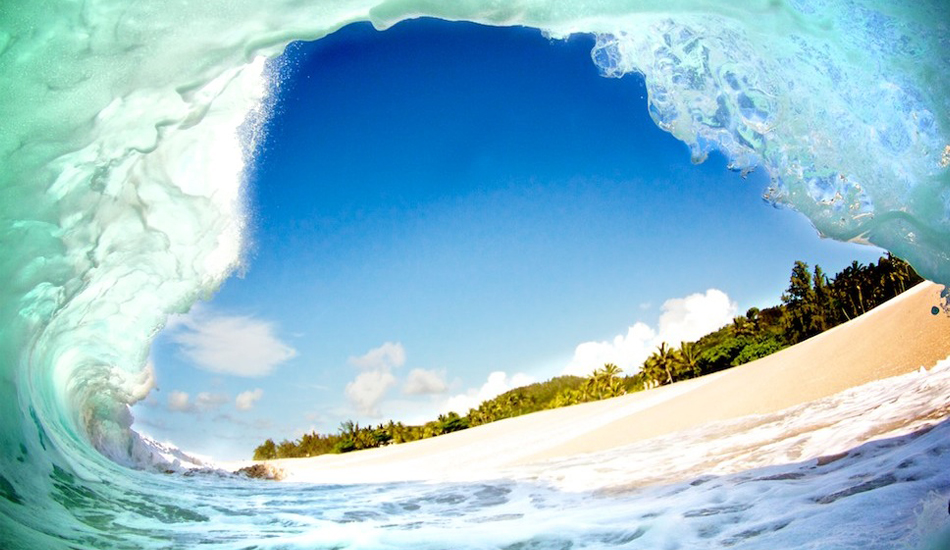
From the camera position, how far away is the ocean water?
5.20 metres

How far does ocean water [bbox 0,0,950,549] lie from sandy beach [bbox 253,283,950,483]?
2.11 m

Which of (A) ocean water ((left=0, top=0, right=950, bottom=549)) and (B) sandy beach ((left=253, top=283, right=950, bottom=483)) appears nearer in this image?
(A) ocean water ((left=0, top=0, right=950, bottom=549))

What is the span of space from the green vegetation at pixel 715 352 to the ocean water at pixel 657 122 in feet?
17.6

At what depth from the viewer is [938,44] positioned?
5.13 metres

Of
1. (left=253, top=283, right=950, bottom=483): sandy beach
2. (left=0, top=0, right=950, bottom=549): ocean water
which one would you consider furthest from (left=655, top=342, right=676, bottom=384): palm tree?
(left=0, top=0, right=950, bottom=549): ocean water

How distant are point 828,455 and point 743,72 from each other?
457cm

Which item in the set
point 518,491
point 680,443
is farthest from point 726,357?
point 518,491

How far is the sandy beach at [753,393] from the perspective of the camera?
10992 mm

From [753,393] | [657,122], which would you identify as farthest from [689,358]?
[657,122]

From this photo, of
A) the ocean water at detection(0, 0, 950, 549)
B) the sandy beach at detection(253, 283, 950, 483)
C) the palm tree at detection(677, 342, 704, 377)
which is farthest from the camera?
the palm tree at detection(677, 342, 704, 377)

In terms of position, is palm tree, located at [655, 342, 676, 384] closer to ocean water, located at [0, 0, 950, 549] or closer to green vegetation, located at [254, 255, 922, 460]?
green vegetation, located at [254, 255, 922, 460]

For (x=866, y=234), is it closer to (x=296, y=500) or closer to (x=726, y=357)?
(x=296, y=500)

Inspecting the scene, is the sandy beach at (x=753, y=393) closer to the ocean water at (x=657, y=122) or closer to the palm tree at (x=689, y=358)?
the ocean water at (x=657, y=122)

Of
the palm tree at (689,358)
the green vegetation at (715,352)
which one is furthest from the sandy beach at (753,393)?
the palm tree at (689,358)
